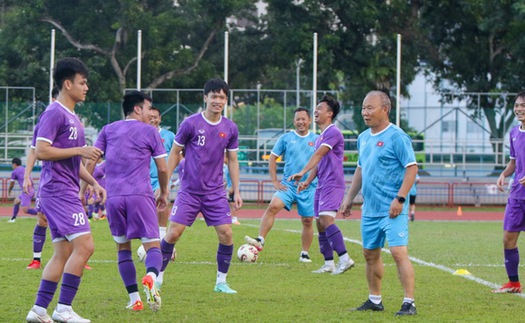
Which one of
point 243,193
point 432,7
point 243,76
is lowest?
point 243,193

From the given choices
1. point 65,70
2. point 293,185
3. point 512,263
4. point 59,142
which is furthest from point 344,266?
point 65,70

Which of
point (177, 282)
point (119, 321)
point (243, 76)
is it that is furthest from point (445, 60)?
point (119, 321)

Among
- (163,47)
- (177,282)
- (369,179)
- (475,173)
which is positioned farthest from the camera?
(163,47)

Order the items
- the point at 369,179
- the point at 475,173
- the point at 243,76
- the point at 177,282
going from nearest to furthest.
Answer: the point at 369,179 → the point at 177,282 → the point at 475,173 → the point at 243,76

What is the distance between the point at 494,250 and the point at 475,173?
19859 mm

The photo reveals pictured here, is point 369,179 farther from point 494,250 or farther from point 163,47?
point 163,47

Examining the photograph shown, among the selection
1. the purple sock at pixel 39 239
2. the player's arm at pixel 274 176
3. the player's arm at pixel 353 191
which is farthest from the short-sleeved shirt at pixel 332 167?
the purple sock at pixel 39 239

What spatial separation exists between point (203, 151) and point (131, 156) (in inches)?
60.1

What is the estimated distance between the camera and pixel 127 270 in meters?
9.59

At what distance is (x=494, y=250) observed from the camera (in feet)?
57.7

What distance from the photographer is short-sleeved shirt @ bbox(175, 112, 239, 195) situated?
436 inches

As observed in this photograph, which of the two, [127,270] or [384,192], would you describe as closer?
[384,192]

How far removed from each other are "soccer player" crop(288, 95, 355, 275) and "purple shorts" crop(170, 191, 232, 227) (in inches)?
96.3

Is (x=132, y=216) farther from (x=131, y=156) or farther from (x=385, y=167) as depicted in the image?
(x=385, y=167)
